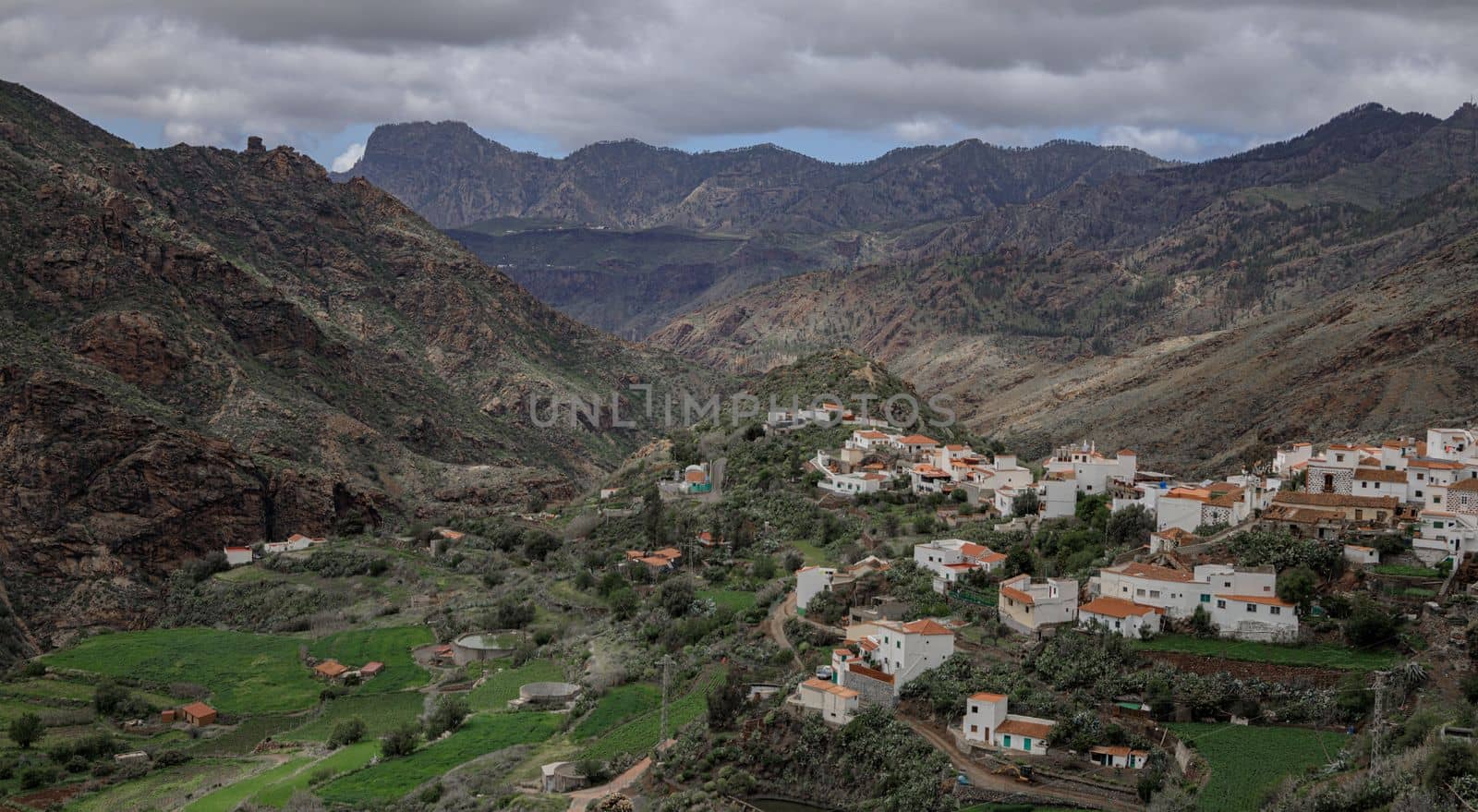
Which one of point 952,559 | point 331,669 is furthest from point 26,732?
point 952,559

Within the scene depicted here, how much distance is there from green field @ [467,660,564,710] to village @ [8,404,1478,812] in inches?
9.6

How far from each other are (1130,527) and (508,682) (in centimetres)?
2187

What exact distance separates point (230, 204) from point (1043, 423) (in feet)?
226

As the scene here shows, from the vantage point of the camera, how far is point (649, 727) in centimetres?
3784

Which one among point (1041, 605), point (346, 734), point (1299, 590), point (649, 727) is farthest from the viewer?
point (346, 734)

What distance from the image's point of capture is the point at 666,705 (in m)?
37.5

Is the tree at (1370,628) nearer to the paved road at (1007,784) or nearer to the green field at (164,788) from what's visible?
the paved road at (1007,784)

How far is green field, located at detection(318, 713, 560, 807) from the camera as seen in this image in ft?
121

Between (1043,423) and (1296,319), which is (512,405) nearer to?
(1043,423)

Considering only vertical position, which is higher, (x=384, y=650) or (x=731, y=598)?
(x=731, y=598)

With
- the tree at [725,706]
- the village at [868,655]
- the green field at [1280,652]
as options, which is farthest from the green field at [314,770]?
the green field at [1280,652]

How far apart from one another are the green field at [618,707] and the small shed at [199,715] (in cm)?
1580

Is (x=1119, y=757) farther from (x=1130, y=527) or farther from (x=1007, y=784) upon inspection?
(x=1130, y=527)

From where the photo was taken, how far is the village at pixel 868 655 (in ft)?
93.9
